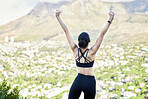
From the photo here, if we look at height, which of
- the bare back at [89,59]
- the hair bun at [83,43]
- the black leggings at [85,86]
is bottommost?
the black leggings at [85,86]

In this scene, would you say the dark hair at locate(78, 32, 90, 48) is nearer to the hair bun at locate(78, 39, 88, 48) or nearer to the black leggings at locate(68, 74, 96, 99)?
the hair bun at locate(78, 39, 88, 48)

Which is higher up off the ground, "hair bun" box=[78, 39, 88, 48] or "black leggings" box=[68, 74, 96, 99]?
"hair bun" box=[78, 39, 88, 48]

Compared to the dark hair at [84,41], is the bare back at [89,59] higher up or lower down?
lower down

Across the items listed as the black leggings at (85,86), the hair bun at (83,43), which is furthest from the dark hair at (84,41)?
the black leggings at (85,86)

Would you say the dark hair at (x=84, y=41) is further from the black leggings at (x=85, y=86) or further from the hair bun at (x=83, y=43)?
the black leggings at (x=85, y=86)

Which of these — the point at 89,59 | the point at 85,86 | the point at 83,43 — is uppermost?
the point at 83,43

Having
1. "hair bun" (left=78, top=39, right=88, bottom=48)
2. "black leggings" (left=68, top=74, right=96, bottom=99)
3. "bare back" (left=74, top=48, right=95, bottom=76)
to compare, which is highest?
"hair bun" (left=78, top=39, right=88, bottom=48)

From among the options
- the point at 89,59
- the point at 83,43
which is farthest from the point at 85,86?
the point at 83,43

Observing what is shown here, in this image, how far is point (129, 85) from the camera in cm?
6831

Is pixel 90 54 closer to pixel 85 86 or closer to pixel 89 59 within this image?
pixel 89 59

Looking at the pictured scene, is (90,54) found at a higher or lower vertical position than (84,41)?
lower

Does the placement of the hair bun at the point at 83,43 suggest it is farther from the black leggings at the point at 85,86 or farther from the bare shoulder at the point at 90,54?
the black leggings at the point at 85,86

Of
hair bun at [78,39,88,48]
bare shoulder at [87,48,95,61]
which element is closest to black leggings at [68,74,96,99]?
bare shoulder at [87,48,95,61]

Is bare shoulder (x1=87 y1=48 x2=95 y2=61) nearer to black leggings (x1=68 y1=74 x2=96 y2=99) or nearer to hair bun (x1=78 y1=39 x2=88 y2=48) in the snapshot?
→ hair bun (x1=78 y1=39 x2=88 y2=48)
